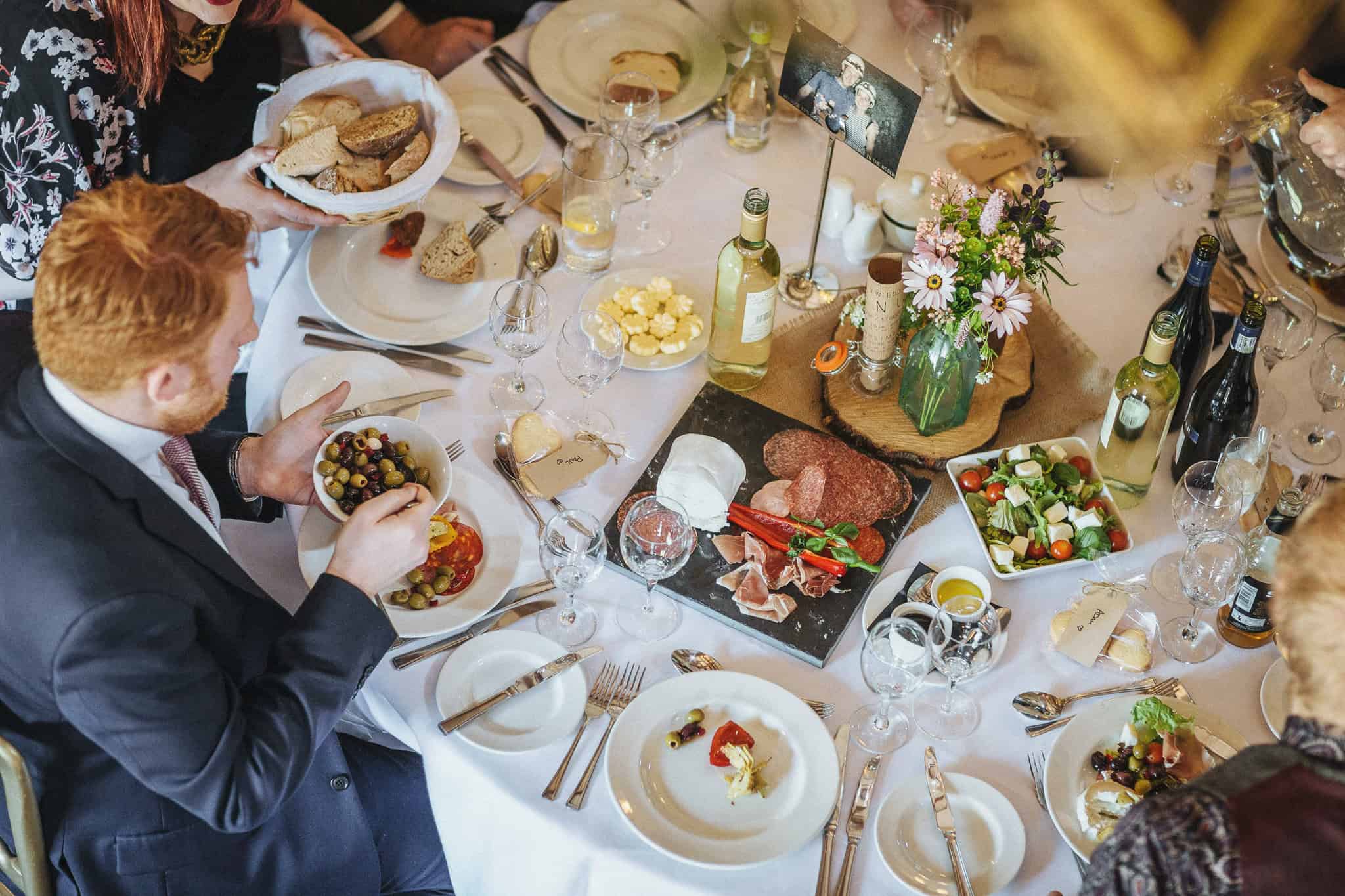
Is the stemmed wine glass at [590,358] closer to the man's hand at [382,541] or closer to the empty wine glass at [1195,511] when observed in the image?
the man's hand at [382,541]

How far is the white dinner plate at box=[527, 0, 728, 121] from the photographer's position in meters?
2.44

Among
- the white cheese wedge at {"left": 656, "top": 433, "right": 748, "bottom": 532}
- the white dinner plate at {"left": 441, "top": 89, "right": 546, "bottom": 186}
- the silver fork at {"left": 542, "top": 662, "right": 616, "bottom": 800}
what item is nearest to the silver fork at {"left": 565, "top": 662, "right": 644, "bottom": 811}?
the silver fork at {"left": 542, "top": 662, "right": 616, "bottom": 800}

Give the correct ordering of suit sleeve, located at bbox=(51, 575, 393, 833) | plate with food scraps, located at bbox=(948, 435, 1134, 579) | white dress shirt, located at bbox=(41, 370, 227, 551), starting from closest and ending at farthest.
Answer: suit sleeve, located at bbox=(51, 575, 393, 833), white dress shirt, located at bbox=(41, 370, 227, 551), plate with food scraps, located at bbox=(948, 435, 1134, 579)

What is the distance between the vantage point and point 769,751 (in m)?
1.53

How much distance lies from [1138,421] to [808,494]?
0.52 metres

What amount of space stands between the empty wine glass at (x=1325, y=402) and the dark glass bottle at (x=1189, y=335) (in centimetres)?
17

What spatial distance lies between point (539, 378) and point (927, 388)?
663 millimetres

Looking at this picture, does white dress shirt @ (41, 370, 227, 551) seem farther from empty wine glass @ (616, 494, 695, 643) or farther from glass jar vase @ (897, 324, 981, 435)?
glass jar vase @ (897, 324, 981, 435)

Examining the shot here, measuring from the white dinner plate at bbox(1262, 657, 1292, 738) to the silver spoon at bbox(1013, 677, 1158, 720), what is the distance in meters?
0.15

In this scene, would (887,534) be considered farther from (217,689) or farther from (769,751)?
(217,689)

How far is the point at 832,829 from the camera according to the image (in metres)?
1.46

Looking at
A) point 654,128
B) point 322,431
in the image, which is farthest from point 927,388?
point 322,431

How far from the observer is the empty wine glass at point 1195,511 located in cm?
172

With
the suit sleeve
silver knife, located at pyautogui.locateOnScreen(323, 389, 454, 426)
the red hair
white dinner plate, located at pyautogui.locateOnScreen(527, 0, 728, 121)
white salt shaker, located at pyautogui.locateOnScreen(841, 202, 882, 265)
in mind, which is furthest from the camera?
white dinner plate, located at pyautogui.locateOnScreen(527, 0, 728, 121)
